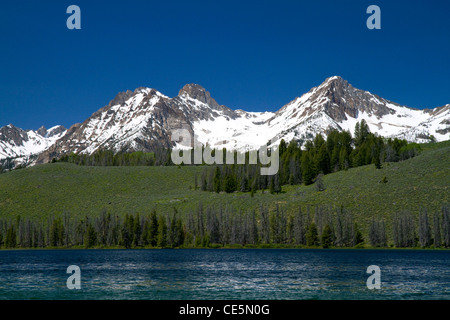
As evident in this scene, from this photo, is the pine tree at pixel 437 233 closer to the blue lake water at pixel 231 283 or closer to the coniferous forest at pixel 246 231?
the coniferous forest at pixel 246 231

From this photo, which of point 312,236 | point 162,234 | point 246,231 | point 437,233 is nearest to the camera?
point 437,233

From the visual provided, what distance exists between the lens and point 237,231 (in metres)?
172

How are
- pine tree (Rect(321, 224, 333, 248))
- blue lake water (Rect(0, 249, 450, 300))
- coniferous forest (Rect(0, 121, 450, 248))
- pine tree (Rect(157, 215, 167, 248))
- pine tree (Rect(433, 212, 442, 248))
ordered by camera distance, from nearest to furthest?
blue lake water (Rect(0, 249, 450, 300))
pine tree (Rect(433, 212, 442, 248))
coniferous forest (Rect(0, 121, 450, 248))
pine tree (Rect(321, 224, 333, 248))
pine tree (Rect(157, 215, 167, 248))

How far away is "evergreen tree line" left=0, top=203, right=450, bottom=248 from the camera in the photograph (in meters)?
152

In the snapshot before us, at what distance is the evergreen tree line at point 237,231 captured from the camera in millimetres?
151625

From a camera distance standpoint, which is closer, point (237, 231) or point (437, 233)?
point (437, 233)

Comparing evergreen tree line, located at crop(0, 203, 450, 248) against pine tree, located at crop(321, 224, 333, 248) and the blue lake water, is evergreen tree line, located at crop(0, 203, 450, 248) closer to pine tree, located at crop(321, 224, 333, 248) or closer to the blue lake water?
pine tree, located at crop(321, 224, 333, 248)

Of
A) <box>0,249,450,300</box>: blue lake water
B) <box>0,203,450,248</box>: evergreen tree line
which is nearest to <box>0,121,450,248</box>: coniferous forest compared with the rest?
<box>0,203,450,248</box>: evergreen tree line

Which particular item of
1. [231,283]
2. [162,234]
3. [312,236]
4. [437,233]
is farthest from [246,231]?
[231,283]

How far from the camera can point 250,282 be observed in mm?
64250

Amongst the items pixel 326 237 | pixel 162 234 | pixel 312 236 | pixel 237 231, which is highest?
pixel 237 231

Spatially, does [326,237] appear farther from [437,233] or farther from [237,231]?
[437,233]
